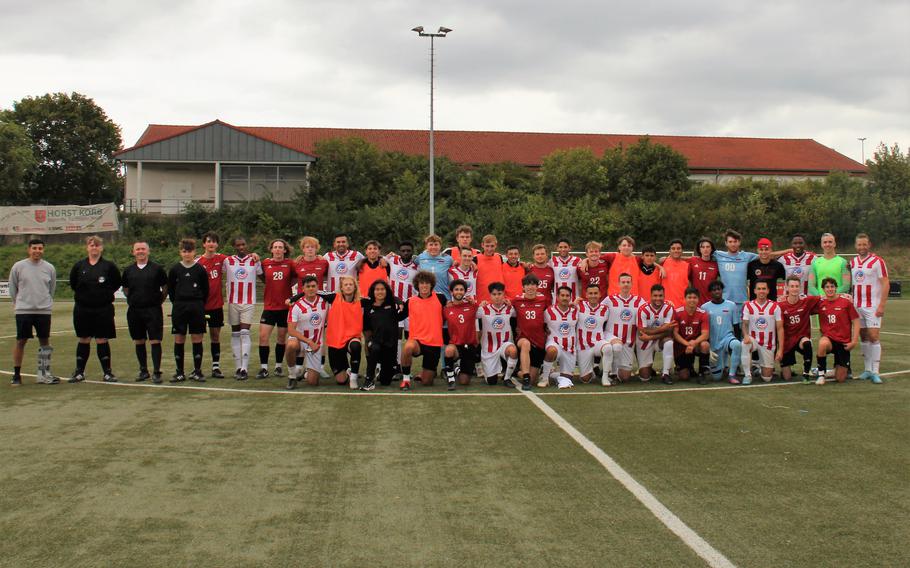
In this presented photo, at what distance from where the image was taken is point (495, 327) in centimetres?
952

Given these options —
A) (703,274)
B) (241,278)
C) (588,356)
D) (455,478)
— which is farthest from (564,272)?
(455,478)

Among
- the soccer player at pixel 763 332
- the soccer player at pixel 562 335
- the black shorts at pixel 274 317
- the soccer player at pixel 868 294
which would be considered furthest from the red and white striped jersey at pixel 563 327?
the soccer player at pixel 868 294

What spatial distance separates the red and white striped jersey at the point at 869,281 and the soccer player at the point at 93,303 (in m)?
9.03

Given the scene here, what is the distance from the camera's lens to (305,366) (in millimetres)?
9664

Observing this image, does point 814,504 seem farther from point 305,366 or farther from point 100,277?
point 100,277

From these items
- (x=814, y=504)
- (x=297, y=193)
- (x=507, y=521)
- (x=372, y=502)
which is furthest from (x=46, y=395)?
(x=297, y=193)

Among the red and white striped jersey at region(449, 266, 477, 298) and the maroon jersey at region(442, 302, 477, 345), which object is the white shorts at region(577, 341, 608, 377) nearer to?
the maroon jersey at region(442, 302, 477, 345)

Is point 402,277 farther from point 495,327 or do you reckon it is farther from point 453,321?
point 495,327

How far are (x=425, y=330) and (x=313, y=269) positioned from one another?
5.78ft

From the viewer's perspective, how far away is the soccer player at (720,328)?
9.79m

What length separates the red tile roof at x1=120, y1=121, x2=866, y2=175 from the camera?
52.4 meters

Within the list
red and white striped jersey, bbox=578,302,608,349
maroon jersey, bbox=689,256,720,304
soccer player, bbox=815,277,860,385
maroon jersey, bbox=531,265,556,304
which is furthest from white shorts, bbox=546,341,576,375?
soccer player, bbox=815,277,860,385

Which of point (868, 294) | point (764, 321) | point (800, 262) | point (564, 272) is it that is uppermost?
point (800, 262)

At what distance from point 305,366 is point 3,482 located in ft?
15.2
